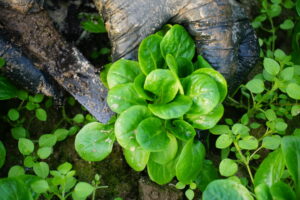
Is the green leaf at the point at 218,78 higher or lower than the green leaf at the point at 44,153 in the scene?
lower

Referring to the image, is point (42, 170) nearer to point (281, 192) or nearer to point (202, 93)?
point (202, 93)

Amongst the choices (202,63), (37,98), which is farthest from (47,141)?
(202,63)

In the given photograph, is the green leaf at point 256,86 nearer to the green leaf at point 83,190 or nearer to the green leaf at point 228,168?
the green leaf at point 228,168

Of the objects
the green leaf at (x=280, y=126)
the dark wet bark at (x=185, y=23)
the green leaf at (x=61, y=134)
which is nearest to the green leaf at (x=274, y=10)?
the dark wet bark at (x=185, y=23)

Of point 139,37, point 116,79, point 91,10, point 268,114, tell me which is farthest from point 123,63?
point 91,10

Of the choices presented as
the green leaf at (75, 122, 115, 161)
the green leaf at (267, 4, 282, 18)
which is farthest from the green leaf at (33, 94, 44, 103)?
the green leaf at (267, 4, 282, 18)

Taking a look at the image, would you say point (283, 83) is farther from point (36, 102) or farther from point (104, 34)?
point (36, 102)
